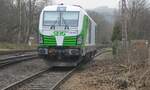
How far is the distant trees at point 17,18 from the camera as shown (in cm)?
6525

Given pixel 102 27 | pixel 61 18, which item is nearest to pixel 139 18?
pixel 102 27

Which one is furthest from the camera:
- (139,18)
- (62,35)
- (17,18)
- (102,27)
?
(102,27)

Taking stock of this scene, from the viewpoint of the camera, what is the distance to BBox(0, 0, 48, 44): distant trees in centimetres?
6525

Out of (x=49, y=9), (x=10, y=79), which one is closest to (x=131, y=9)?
(x=49, y=9)

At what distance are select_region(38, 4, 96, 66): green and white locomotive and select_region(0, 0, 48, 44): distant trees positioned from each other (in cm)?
4287

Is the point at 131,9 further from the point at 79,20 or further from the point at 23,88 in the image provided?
the point at 23,88

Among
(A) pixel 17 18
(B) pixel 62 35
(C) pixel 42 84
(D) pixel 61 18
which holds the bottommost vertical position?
(C) pixel 42 84

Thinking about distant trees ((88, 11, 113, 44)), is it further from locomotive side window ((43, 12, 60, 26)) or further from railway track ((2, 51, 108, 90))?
railway track ((2, 51, 108, 90))

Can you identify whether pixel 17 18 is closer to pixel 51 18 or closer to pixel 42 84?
pixel 51 18

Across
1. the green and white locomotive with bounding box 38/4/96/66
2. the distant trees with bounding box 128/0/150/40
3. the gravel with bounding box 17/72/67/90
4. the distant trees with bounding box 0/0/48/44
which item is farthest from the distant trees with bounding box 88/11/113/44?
the gravel with bounding box 17/72/67/90

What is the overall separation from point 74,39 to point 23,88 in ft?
24.2

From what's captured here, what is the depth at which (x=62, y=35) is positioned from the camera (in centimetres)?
2067

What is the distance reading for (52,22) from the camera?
21234mm

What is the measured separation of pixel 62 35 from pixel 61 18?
3.62ft
